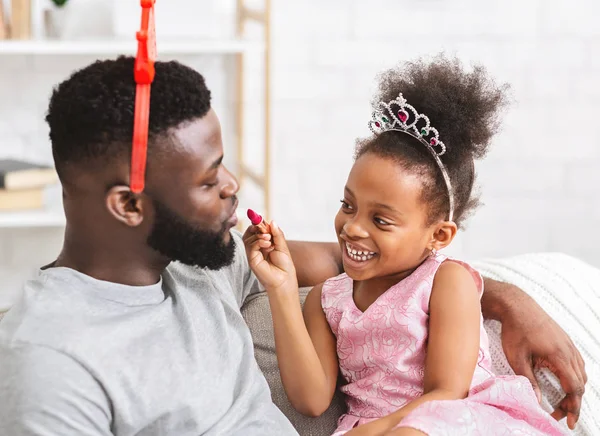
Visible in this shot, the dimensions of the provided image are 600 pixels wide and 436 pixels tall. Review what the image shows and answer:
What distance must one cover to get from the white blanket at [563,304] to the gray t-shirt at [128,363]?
1.61ft

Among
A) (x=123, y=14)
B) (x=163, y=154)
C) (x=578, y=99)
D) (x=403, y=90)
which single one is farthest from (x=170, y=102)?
(x=578, y=99)

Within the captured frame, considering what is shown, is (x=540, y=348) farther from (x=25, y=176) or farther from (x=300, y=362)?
(x=25, y=176)

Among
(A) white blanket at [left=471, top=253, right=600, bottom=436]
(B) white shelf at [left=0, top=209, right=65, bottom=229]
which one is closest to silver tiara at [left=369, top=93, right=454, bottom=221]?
(A) white blanket at [left=471, top=253, right=600, bottom=436]

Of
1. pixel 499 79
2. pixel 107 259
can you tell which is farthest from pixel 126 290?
pixel 499 79

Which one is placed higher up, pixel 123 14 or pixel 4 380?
pixel 123 14

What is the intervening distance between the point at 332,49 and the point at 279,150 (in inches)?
14.3

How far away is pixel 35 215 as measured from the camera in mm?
2465

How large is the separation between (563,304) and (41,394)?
1043 millimetres

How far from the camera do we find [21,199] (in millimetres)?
2475

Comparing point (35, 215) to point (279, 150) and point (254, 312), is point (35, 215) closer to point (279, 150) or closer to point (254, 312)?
point (279, 150)

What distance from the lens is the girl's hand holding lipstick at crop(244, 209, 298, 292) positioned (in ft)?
4.42

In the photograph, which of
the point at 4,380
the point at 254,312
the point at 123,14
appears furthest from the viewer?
the point at 123,14

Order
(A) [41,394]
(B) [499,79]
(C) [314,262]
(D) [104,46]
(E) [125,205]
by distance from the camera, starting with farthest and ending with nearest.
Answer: (B) [499,79] → (D) [104,46] → (C) [314,262] → (E) [125,205] → (A) [41,394]

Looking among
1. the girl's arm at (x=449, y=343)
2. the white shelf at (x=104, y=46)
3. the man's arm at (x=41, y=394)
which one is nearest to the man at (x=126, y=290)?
the man's arm at (x=41, y=394)
